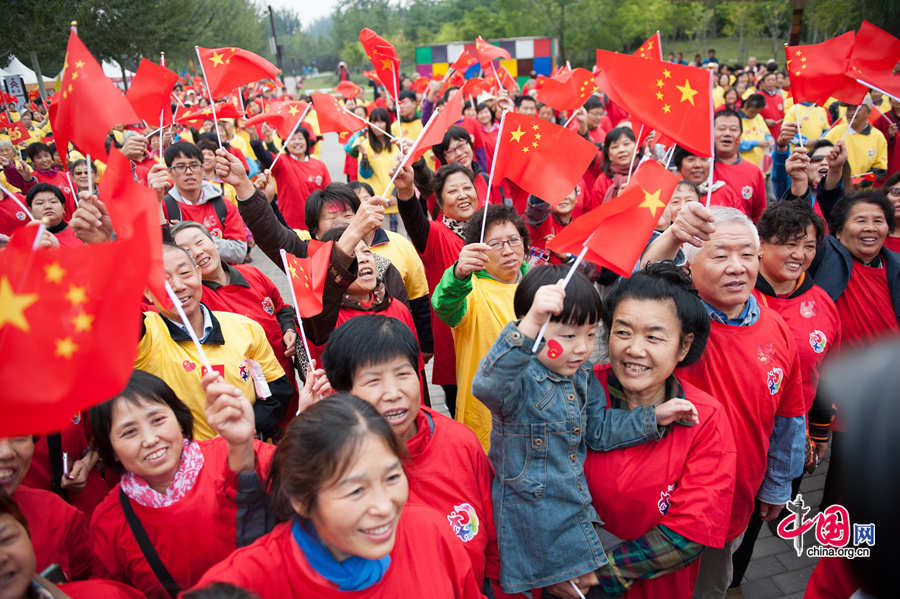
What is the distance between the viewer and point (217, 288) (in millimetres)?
3256

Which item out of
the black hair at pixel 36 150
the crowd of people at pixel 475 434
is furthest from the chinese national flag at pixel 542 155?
the black hair at pixel 36 150

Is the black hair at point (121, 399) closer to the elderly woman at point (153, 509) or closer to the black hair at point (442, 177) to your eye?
the elderly woman at point (153, 509)

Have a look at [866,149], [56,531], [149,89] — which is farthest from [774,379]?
[866,149]

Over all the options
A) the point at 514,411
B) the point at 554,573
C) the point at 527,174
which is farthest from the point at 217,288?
the point at 554,573

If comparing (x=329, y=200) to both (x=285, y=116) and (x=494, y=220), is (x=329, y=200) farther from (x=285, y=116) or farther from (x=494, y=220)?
(x=285, y=116)

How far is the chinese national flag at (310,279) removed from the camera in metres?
2.45

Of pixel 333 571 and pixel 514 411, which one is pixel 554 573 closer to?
pixel 514 411

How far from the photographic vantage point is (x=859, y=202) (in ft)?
10.8

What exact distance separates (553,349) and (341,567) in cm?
90

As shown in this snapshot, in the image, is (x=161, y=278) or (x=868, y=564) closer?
(x=868, y=564)

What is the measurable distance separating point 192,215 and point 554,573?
444 cm

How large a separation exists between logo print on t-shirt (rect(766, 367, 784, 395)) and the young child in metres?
0.61

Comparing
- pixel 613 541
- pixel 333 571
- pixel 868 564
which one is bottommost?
pixel 613 541

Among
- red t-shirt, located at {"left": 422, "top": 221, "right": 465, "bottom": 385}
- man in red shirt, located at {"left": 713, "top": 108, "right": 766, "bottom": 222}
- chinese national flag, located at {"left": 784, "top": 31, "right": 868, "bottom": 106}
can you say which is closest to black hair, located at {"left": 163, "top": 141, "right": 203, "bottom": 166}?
red t-shirt, located at {"left": 422, "top": 221, "right": 465, "bottom": 385}
